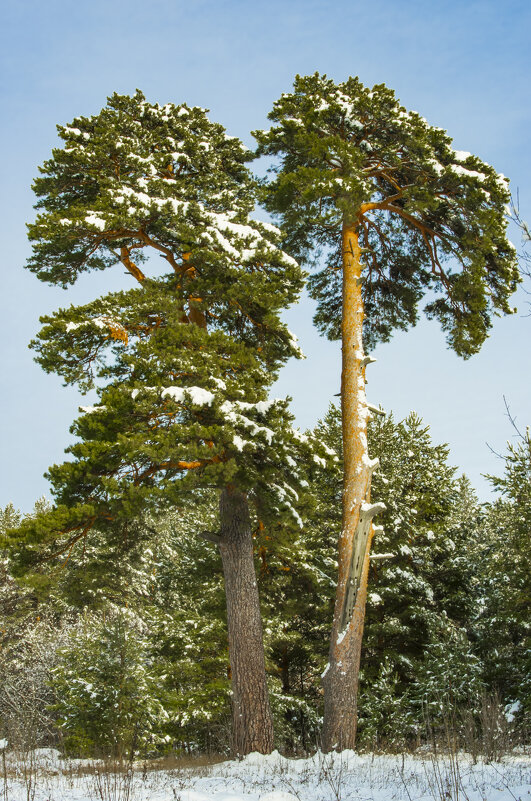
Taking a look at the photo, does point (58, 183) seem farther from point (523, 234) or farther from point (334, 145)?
point (523, 234)

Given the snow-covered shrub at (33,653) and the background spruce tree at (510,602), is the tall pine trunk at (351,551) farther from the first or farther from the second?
the snow-covered shrub at (33,653)

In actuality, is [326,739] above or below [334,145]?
below

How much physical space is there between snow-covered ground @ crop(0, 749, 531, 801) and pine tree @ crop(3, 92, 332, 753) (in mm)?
1138

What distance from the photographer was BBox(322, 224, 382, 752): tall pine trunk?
8727 mm

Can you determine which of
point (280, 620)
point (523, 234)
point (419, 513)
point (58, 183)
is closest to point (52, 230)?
point (58, 183)

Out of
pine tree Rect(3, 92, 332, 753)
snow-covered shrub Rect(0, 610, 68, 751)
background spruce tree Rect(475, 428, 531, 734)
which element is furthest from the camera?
snow-covered shrub Rect(0, 610, 68, 751)

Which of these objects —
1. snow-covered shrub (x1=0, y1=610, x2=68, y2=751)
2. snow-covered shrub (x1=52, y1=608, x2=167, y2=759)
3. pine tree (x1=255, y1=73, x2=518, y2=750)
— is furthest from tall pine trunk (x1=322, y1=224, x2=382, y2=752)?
snow-covered shrub (x1=0, y1=610, x2=68, y2=751)

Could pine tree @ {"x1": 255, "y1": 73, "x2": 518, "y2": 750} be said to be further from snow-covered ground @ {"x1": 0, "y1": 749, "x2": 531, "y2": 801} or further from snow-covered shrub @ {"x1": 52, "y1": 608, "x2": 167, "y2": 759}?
snow-covered shrub @ {"x1": 52, "y1": 608, "x2": 167, "y2": 759}

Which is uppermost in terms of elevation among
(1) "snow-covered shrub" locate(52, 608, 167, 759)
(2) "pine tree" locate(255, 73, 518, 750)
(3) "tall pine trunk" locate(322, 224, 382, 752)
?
(2) "pine tree" locate(255, 73, 518, 750)

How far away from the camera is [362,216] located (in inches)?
482

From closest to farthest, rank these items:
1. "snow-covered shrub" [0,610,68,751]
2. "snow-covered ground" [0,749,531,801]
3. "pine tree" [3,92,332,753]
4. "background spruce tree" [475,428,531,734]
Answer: "snow-covered ground" [0,749,531,801]
"pine tree" [3,92,332,753]
"background spruce tree" [475,428,531,734]
"snow-covered shrub" [0,610,68,751]

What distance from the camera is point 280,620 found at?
16203 millimetres

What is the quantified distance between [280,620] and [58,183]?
12.3 meters

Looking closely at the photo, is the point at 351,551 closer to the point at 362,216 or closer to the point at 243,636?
the point at 243,636
